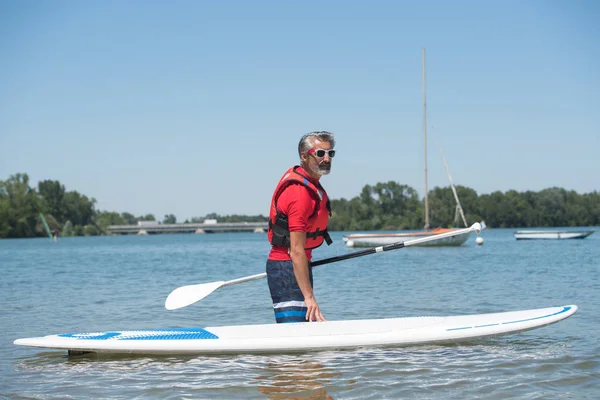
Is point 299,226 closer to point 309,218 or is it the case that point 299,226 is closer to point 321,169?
point 309,218

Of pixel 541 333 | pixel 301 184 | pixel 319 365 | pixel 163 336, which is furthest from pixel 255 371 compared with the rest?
pixel 541 333

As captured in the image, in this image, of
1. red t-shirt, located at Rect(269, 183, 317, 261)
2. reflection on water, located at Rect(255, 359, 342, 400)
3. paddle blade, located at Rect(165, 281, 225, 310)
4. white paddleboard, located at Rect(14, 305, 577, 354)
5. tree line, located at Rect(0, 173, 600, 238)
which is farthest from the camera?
A: tree line, located at Rect(0, 173, 600, 238)

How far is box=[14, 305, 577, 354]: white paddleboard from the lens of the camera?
6359mm

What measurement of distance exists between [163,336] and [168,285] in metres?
12.1

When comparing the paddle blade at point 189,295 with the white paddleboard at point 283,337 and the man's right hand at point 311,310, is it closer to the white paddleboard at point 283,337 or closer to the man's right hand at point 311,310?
the white paddleboard at point 283,337

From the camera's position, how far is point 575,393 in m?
5.38

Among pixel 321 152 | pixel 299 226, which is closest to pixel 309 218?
pixel 299 226

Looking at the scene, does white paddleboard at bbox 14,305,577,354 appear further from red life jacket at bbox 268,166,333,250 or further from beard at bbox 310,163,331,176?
beard at bbox 310,163,331,176

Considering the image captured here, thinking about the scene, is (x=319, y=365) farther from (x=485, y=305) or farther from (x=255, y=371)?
(x=485, y=305)

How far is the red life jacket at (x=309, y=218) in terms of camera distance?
493 centimetres

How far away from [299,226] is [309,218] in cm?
18

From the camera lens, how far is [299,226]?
4.82m

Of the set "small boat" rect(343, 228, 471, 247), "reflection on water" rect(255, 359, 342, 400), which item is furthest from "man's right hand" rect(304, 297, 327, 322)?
"small boat" rect(343, 228, 471, 247)

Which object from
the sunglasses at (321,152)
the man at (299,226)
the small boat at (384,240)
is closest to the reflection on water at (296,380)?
the man at (299,226)
